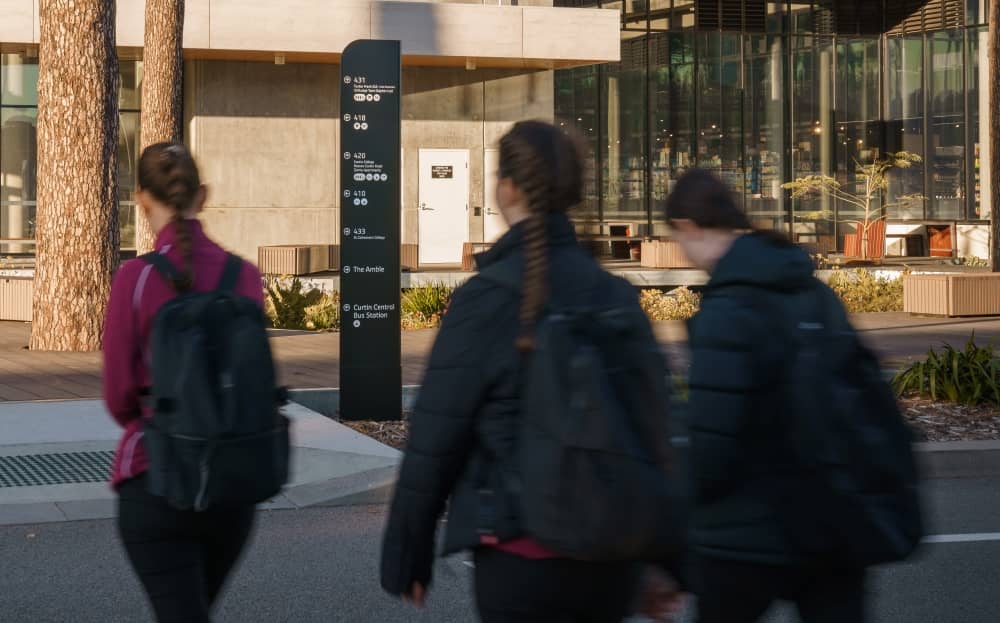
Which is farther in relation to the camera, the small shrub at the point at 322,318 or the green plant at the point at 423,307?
the green plant at the point at 423,307

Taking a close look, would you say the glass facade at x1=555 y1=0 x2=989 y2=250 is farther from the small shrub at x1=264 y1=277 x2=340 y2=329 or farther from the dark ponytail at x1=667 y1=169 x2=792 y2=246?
the dark ponytail at x1=667 y1=169 x2=792 y2=246

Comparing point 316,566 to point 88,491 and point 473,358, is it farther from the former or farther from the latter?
point 473,358

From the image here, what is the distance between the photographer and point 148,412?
378 centimetres

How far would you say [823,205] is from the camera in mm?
39875

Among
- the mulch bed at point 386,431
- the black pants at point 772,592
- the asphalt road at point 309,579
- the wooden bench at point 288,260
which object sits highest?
the wooden bench at point 288,260

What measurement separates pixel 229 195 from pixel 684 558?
2520cm

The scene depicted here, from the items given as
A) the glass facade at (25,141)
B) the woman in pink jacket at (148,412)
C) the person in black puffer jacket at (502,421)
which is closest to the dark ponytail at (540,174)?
the person in black puffer jacket at (502,421)

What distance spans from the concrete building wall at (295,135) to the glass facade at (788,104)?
9.04 meters

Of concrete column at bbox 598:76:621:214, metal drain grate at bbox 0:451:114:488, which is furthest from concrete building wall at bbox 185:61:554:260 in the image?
metal drain grate at bbox 0:451:114:488

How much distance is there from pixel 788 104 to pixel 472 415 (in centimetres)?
3819

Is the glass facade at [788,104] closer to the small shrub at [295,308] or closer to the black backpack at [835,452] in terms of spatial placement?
the small shrub at [295,308]

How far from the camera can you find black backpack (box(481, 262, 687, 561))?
272 centimetres

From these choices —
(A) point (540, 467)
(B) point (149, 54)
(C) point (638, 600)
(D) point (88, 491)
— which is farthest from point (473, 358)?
(B) point (149, 54)

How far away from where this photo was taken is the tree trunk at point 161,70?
18.0 metres
